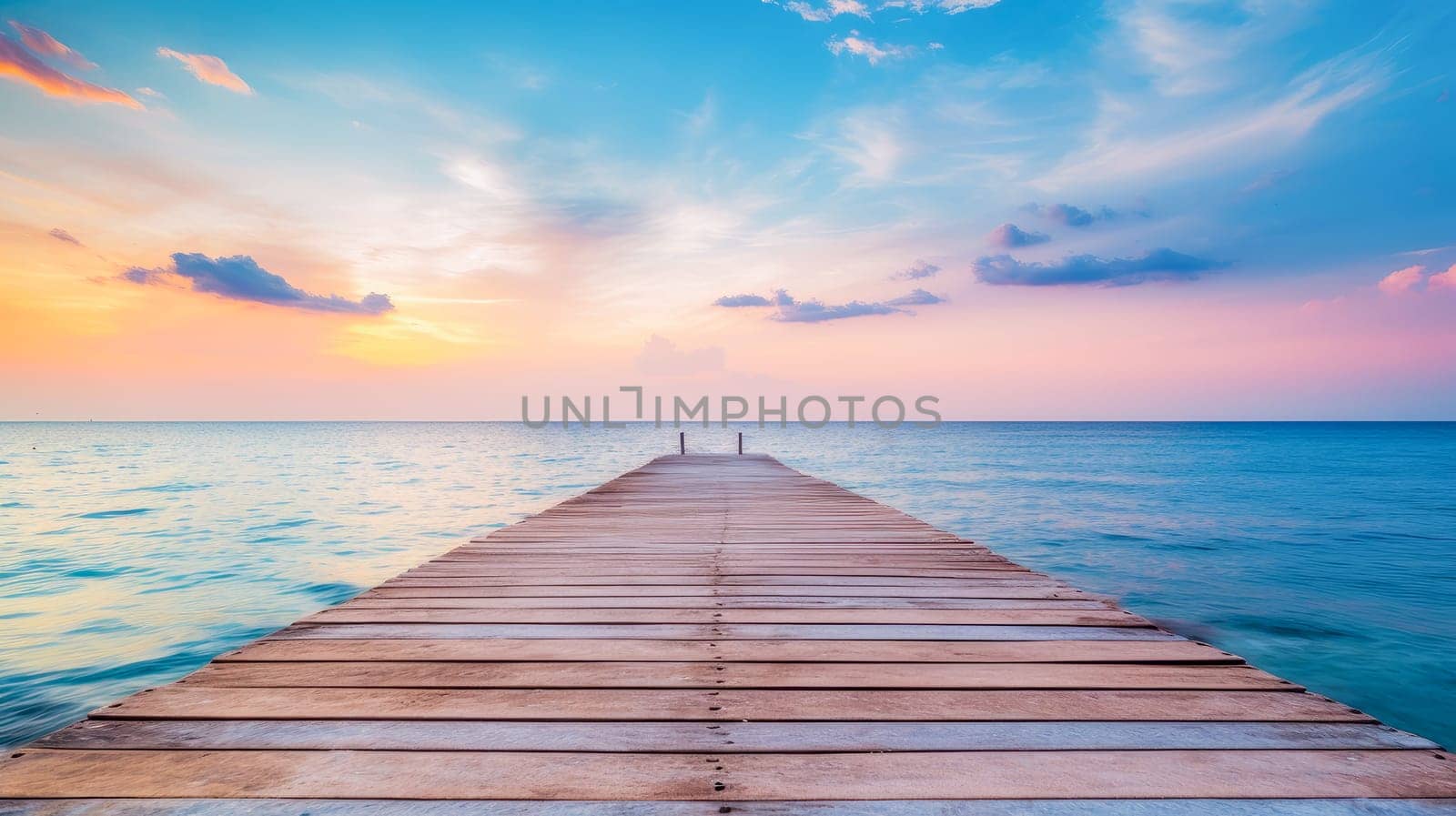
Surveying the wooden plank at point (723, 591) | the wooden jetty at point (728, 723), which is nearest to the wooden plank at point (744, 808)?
the wooden jetty at point (728, 723)

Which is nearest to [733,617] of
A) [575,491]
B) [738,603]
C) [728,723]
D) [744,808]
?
[738,603]

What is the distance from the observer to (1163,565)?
11.5 metres

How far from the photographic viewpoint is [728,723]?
2.18 meters

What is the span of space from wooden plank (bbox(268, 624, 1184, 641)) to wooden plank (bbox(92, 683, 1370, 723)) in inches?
25.7

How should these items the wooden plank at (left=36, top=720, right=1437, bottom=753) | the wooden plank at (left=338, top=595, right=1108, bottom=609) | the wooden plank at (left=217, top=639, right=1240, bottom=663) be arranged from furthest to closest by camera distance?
the wooden plank at (left=338, top=595, right=1108, bottom=609), the wooden plank at (left=217, top=639, right=1240, bottom=663), the wooden plank at (left=36, top=720, right=1437, bottom=753)

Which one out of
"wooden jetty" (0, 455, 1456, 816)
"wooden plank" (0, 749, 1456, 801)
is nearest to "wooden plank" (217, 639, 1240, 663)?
"wooden jetty" (0, 455, 1456, 816)

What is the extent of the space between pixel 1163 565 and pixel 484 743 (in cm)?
1272

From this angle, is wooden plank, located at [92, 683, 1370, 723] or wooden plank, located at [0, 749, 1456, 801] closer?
wooden plank, located at [0, 749, 1456, 801]

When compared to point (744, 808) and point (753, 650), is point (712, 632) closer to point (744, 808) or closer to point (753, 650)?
point (753, 650)

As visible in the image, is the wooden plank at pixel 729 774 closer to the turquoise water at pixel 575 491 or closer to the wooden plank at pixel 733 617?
the wooden plank at pixel 733 617

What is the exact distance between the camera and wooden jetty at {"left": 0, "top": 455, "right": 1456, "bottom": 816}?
5.79 ft

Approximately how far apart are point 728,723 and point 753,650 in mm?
735

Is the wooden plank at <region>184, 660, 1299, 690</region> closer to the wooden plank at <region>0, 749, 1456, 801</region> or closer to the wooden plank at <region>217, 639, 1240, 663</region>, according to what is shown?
the wooden plank at <region>217, 639, 1240, 663</region>

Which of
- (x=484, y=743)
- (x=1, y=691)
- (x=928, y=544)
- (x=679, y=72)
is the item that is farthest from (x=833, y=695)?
(x=679, y=72)
